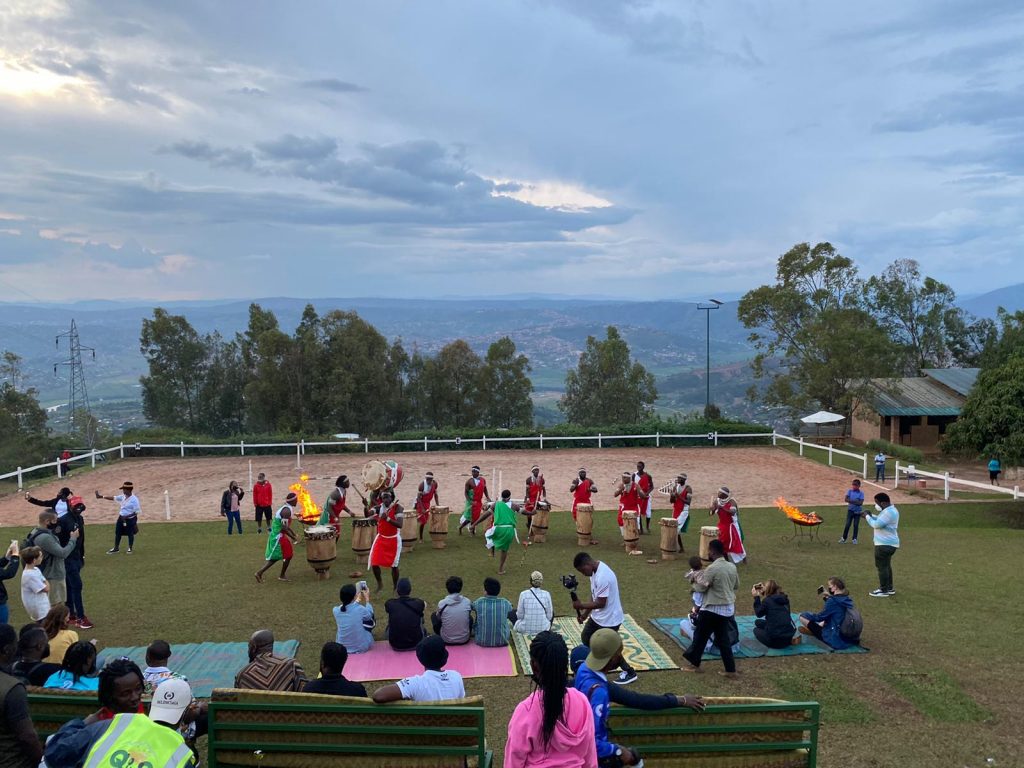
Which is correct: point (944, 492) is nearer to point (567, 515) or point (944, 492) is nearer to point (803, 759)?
point (567, 515)

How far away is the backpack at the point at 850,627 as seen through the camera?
9.66 metres

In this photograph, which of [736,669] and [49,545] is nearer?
[736,669]

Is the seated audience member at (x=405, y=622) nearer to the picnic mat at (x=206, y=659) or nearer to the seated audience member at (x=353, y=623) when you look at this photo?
the seated audience member at (x=353, y=623)

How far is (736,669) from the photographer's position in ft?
29.8

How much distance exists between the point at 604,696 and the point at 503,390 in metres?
52.8

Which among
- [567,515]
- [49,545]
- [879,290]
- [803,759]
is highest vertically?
[879,290]

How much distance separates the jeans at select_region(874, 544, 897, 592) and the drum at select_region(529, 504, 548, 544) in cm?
658

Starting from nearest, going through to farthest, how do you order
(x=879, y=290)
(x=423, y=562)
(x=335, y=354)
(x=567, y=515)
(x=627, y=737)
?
(x=627, y=737)
(x=423, y=562)
(x=567, y=515)
(x=335, y=354)
(x=879, y=290)

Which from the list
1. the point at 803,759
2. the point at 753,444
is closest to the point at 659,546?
the point at 803,759

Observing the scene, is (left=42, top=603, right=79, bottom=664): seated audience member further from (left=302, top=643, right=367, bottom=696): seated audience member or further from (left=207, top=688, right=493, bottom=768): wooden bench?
(left=302, top=643, right=367, bottom=696): seated audience member

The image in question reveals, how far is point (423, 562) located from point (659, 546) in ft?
17.6

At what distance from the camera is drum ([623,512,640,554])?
1590cm

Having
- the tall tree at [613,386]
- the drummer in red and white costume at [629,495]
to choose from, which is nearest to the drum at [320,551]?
the drummer in red and white costume at [629,495]

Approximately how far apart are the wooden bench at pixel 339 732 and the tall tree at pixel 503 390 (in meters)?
51.8
